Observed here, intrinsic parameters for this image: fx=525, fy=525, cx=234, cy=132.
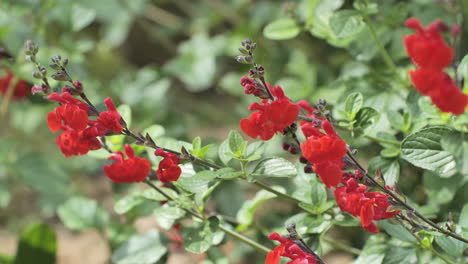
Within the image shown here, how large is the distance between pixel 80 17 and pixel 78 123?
1.06 metres

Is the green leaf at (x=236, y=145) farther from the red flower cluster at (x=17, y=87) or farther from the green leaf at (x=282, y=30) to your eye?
the red flower cluster at (x=17, y=87)

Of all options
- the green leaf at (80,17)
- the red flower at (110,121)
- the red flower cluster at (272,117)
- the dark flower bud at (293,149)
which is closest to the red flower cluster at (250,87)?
the red flower cluster at (272,117)

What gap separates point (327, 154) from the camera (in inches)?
33.9

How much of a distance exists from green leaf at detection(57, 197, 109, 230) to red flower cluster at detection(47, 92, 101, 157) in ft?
2.16

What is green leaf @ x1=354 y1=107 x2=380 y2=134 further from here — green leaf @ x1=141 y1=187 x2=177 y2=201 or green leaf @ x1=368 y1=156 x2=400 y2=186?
green leaf @ x1=141 y1=187 x2=177 y2=201

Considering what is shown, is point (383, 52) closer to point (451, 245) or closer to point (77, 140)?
point (451, 245)

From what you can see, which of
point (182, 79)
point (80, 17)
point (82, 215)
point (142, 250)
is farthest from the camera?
point (182, 79)

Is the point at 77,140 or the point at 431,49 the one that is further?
the point at 77,140

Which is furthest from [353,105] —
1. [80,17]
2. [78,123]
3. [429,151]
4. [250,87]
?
[80,17]

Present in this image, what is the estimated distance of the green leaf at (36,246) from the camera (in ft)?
5.72

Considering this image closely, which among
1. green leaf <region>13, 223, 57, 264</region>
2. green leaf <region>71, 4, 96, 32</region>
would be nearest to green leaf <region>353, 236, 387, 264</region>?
green leaf <region>13, 223, 57, 264</region>

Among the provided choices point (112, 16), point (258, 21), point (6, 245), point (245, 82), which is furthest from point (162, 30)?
point (245, 82)

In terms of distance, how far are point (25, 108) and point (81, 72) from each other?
0.59 meters

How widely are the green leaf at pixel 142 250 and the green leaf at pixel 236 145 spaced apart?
438 millimetres
